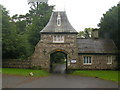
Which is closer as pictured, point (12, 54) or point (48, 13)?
point (12, 54)

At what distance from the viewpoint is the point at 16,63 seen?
81.7 ft

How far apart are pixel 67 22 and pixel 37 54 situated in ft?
23.4

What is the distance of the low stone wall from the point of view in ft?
80.9

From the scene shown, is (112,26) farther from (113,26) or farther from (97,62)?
(97,62)

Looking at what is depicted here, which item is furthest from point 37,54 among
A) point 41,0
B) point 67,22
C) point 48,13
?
point 41,0

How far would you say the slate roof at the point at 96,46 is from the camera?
82.2ft

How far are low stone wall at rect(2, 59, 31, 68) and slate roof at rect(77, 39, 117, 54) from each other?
8.31 meters

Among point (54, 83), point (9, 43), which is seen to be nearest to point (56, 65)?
point (9, 43)

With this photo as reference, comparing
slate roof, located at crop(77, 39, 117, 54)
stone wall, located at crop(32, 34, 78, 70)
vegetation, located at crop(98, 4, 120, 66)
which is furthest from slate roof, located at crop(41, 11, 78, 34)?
vegetation, located at crop(98, 4, 120, 66)

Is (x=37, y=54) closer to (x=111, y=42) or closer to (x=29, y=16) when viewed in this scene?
Answer: (x=111, y=42)

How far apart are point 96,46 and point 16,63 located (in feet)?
42.9

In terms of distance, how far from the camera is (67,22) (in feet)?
85.8

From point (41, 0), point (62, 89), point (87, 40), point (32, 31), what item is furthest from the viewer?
point (41, 0)

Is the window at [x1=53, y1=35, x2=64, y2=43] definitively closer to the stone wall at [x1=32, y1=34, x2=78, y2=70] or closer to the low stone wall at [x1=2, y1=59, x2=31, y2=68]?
the stone wall at [x1=32, y1=34, x2=78, y2=70]
